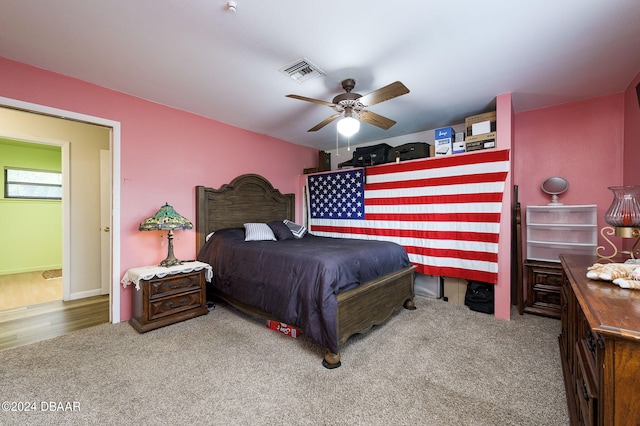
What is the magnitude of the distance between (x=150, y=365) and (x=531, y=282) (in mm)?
3854

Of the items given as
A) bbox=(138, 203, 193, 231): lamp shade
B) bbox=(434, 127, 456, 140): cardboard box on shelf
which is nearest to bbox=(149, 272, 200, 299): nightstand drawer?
bbox=(138, 203, 193, 231): lamp shade

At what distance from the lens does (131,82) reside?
8.70ft

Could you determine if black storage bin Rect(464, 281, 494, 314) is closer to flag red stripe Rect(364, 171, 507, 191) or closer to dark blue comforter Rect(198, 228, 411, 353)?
dark blue comforter Rect(198, 228, 411, 353)

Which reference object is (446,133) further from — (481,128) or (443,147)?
(481,128)

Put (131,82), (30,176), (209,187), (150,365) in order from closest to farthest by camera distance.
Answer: (150,365), (131,82), (209,187), (30,176)

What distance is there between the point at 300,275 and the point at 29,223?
6.04 meters

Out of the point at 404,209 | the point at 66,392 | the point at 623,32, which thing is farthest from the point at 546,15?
the point at 66,392

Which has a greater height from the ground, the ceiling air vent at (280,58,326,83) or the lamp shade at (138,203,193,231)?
the ceiling air vent at (280,58,326,83)

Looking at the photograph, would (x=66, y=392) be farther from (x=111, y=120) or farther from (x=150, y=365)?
(x=111, y=120)

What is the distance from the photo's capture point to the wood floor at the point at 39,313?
2.53 meters

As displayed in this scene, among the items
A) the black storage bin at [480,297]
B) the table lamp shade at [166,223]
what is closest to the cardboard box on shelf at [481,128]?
the black storage bin at [480,297]

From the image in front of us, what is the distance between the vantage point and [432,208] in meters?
3.44

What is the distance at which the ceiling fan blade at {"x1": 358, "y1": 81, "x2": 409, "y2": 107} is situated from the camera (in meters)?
2.12

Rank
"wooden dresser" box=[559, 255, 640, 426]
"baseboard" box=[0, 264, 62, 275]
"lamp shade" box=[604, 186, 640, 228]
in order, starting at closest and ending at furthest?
"wooden dresser" box=[559, 255, 640, 426], "lamp shade" box=[604, 186, 640, 228], "baseboard" box=[0, 264, 62, 275]
